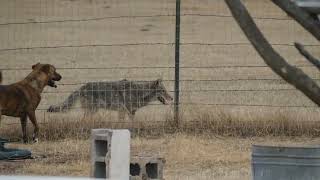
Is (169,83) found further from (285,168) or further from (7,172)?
(285,168)

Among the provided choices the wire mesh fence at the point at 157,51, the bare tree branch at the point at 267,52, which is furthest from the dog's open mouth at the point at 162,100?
the bare tree branch at the point at 267,52

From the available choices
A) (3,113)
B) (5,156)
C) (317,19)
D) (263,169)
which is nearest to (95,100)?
(3,113)

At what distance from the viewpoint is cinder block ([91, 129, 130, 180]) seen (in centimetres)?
Result: 618

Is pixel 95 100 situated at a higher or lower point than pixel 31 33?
lower

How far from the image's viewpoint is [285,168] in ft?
19.1

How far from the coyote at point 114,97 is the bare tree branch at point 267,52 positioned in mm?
6720

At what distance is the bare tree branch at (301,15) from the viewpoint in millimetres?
4320

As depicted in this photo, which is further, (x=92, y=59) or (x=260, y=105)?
(x=92, y=59)

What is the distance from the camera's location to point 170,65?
1656 cm

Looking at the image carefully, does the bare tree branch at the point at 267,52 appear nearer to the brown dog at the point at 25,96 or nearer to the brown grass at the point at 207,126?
the brown grass at the point at 207,126

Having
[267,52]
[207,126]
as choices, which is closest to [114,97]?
[207,126]

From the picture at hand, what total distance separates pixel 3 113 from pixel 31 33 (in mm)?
7764

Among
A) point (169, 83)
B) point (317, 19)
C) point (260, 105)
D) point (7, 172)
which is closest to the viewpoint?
point (317, 19)

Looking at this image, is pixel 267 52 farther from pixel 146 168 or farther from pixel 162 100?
pixel 162 100
